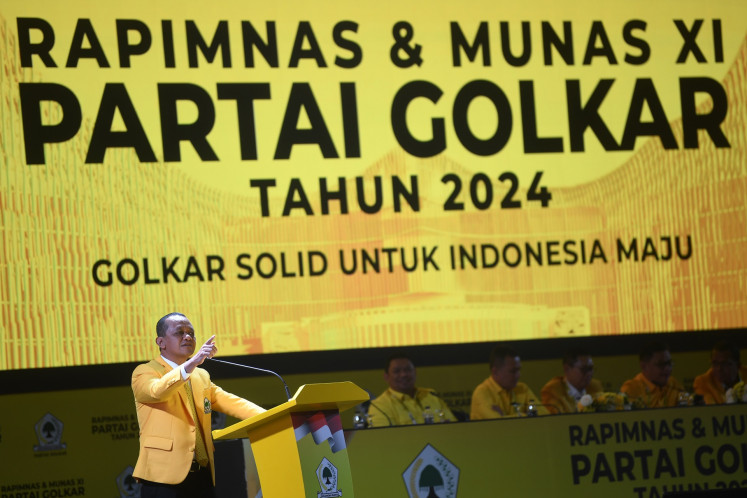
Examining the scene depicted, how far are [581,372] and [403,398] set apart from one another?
44.0 inches

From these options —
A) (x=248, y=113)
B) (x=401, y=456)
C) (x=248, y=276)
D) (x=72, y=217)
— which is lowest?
(x=401, y=456)

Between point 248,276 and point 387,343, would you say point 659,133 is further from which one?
point 248,276

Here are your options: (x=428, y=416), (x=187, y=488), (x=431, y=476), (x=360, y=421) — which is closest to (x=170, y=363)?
(x=187, y=488)

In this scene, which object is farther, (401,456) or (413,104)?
(413,104)

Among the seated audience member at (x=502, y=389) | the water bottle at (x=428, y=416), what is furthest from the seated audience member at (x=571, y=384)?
the water bottle at (x=428, y=416)

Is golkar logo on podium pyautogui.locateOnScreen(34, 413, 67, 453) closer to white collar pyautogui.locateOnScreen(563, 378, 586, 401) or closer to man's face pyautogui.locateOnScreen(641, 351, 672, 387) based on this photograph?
white collar pyautogui.locateOnScreen(563, 378, 586, 401)

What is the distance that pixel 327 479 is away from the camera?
3.81 meters

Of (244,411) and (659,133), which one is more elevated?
(659,133)

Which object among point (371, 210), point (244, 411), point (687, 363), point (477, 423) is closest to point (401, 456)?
point (477, 423)

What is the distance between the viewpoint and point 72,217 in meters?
6.34

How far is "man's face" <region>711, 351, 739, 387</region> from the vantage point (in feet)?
23.7

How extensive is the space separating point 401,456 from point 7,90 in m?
2.99

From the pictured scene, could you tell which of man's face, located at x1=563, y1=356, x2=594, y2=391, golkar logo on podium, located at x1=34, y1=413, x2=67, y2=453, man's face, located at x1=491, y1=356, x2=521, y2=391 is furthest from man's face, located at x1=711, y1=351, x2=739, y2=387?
golkar logo on podium, located at x1=34, y1=413, x2=67, y2=453

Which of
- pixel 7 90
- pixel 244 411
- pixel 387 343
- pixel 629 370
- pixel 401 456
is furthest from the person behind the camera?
pixel 629 370
